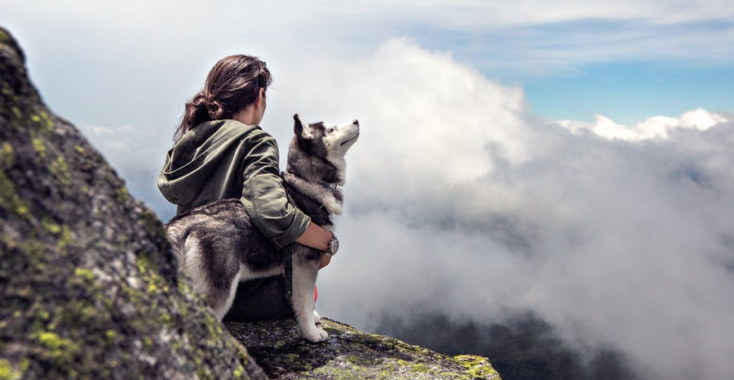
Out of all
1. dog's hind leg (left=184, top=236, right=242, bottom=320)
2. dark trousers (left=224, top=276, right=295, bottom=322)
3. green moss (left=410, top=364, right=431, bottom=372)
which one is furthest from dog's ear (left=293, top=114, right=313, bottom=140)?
green moss (left=410, top=364, right=431, bottom=372)

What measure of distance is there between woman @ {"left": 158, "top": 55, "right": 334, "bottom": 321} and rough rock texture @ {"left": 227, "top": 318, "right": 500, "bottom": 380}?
605 mm

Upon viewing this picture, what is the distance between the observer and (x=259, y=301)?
9.34m

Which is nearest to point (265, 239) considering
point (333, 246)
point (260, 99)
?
point (333, 246)

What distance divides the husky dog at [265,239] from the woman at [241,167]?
0.29 meters

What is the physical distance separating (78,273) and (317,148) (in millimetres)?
7194

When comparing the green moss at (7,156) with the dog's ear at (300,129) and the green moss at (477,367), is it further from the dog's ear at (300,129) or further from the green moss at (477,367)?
the green moss at (477,367)

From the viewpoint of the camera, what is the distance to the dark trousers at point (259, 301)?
912 centimetres

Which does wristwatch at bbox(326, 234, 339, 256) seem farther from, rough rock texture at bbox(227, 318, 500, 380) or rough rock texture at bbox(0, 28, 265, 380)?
rough rock texture at bbox(0, 28, 265, 380)

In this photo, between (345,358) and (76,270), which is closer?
(76,270)

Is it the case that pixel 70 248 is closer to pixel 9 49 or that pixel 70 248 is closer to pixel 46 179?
pixel 46 179

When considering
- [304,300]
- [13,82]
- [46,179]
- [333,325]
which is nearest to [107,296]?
[46,179]

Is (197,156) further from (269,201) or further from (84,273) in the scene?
(84,273)

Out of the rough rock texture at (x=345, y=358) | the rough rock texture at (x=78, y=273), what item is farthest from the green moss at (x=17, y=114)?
the rough rock texture at (x=345, y=358)

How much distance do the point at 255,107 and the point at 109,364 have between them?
24.6 feet
